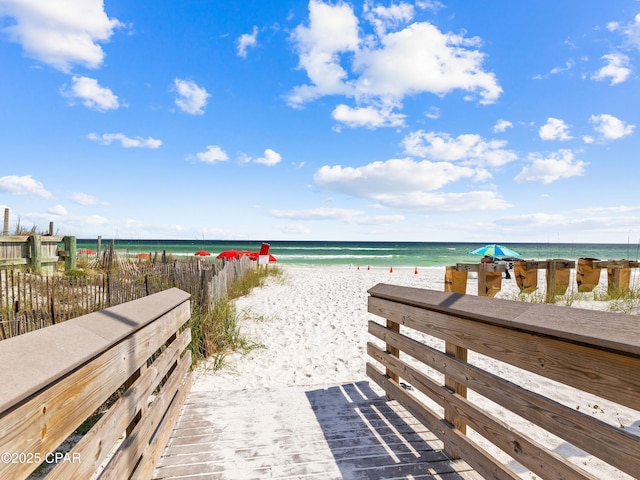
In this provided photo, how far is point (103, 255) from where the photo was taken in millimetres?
14781

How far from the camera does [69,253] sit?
13578 millimetres

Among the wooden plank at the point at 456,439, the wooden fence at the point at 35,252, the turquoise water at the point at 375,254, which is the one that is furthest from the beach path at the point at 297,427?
the turquoise water at the point at 375,254

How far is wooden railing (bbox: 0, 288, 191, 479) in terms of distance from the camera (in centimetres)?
112

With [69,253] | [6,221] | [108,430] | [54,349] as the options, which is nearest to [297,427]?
[108,430]

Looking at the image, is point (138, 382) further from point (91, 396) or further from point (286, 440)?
point (286, 440)

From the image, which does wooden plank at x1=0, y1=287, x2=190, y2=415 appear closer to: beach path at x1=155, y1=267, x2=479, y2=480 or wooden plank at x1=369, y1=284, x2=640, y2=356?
beach path at x1=155, y1=267, x2=479, y2=480

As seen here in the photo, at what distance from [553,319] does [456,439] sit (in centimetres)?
135

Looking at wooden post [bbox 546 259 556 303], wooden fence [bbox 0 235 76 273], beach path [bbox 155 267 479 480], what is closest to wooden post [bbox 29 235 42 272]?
wooden fence [bbox 0 235 76 273]

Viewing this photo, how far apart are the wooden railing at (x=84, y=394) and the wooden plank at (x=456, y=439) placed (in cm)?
207

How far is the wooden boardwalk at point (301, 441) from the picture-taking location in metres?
2.71

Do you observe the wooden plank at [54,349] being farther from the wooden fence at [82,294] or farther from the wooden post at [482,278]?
the wooden post at [482,278]

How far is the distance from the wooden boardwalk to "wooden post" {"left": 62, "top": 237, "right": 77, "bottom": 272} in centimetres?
1172

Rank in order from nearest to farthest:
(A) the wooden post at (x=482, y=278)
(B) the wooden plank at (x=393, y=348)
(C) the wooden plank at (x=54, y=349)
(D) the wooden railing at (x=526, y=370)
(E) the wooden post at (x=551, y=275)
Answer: (C) the wooden plank at (x=54, y=349) < (D) the wooden railing at (x=526, y=370) < (B) the wooden plank at (x=393, y=348) < (A) the wooden post at (x=482, y=278) < (E) the wooden post at (x=551, y=275)

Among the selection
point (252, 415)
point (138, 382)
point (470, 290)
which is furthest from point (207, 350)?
point (470, 290)
